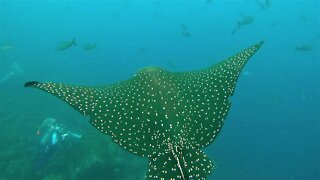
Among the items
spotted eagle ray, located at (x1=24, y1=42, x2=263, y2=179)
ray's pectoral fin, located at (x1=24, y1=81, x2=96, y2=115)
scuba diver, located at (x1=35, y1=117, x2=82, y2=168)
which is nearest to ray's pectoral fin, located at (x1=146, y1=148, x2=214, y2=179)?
spotted eagle ray, located at (x1=24, y1=42, x2=263, y2=179)

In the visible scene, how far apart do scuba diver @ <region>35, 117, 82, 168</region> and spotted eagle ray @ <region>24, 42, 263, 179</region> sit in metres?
6.17

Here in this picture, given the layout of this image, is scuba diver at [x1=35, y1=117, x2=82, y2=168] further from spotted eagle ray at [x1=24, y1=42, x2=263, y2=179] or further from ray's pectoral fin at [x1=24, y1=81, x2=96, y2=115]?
ray's pectoral fin at [x1=24, y1=81, x2=96, y2=115]

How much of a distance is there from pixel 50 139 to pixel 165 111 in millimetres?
7457

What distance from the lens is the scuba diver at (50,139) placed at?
11.2 metres

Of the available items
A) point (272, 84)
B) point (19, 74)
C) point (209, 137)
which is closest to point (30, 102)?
point (19, 74)

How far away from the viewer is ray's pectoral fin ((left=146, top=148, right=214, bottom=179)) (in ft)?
14.1

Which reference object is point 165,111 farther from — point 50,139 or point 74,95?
point 50,139

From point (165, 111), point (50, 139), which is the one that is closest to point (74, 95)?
point (165, 111)

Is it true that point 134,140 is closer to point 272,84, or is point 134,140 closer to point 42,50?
point 272,84

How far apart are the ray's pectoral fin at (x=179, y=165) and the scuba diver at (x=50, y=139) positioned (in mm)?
7505

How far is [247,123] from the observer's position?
19156mm

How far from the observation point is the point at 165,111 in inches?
197

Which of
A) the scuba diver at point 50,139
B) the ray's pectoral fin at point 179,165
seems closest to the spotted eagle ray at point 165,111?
the ray's pectoral fin at point 179,165

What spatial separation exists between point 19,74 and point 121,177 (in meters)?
14.7
